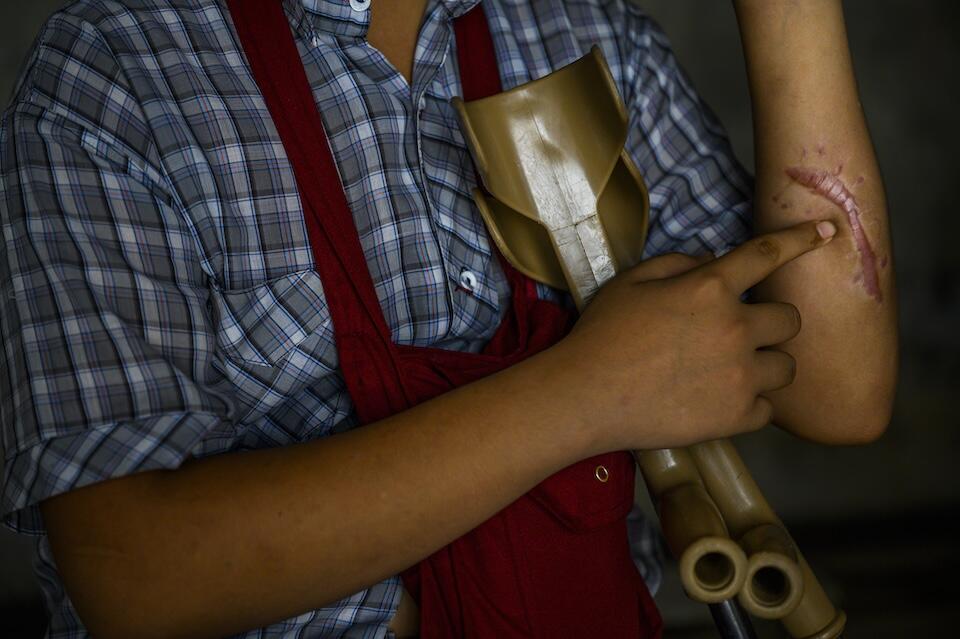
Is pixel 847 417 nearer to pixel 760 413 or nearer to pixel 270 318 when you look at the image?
pixel 760 413

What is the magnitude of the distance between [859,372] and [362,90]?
52 cm

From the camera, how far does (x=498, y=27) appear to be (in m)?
0.95

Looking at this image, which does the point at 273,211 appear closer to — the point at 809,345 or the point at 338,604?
the point at 338,604

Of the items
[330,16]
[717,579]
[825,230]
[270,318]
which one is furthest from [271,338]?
[825,230]

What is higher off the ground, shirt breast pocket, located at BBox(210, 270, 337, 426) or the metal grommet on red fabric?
shirt breast pocket, located at BBox(210, 270, 337, 426)

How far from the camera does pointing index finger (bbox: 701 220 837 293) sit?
0.76 metres

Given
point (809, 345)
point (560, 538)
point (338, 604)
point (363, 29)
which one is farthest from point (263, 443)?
point (809, 345)

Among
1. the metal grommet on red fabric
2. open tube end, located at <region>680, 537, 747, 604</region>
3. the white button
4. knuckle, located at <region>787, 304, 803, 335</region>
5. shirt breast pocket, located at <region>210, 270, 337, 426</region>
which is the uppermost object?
shirt breast pocket, located at <region>210, 270, 337, 426</region>

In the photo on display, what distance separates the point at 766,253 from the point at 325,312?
0.36 meters

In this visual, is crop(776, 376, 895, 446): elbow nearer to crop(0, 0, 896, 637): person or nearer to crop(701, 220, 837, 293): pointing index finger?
crop(0, 0, 896, 637): person

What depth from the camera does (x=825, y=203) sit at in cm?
86

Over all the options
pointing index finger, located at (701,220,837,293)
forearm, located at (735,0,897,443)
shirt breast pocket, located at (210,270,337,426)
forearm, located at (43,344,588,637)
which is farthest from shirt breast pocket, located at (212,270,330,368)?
forearm, located at (735,0,897,443)

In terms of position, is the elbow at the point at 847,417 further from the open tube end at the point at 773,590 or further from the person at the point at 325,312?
the open tube end at the point at 773,590

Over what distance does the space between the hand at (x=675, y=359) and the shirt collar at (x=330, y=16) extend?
12.2 inches
